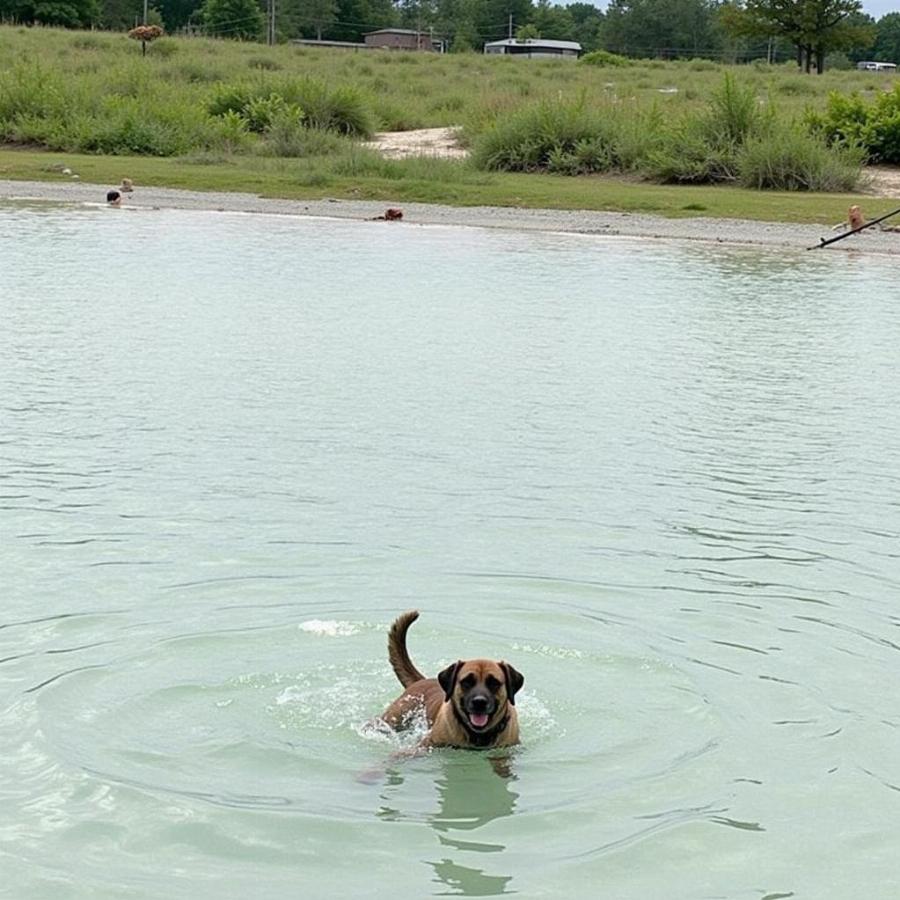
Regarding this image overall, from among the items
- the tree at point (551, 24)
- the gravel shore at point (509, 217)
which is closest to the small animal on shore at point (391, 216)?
the gravel shore at point (509, 217)

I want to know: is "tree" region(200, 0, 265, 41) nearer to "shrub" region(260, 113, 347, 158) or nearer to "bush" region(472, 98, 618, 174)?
"shrub" region(260, 113, 347, 158)

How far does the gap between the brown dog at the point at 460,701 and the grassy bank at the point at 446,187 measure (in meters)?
23.9

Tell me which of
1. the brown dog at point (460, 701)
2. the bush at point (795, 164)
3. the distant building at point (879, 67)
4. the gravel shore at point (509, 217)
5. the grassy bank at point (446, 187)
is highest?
the distant building at point (879, 67)

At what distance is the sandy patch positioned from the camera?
3866cm

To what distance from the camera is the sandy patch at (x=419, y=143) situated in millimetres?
38656

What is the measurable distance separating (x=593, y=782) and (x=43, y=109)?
1371 inches

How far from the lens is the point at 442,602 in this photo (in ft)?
30.5

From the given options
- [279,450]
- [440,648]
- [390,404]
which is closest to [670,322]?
[390,404]

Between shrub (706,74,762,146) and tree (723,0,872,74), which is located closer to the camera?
shrub (706,74,762,146)

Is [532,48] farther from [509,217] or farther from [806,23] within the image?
[509,217]

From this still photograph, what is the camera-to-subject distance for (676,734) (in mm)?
7758

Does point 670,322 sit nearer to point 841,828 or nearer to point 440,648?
point 440,648

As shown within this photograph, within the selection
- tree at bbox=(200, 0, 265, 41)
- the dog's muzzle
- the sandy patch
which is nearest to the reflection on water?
the dog's muzzle

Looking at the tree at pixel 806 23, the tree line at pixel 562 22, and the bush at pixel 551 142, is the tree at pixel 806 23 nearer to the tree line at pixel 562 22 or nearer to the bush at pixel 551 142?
the tree line at pixel 562 22
